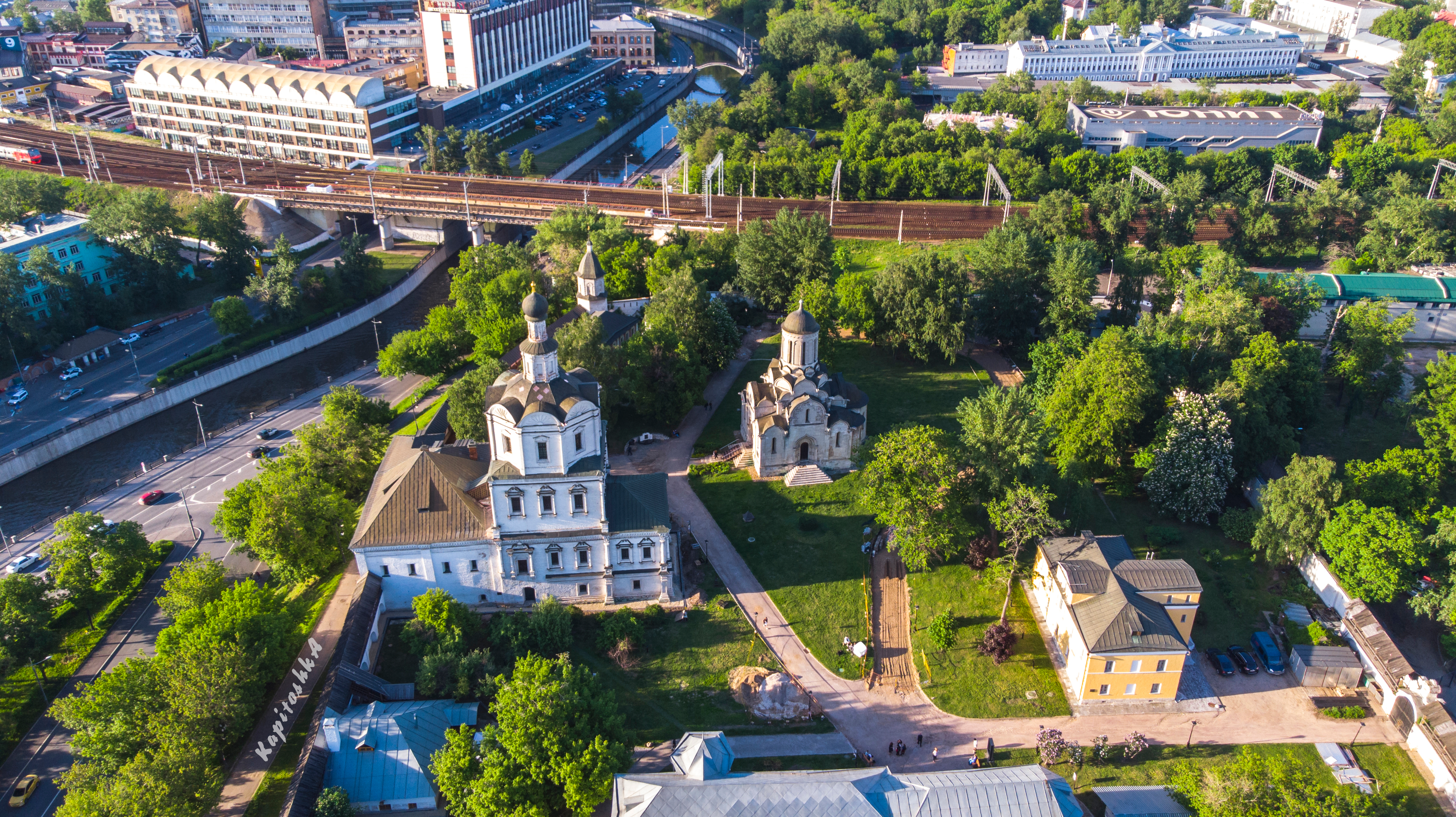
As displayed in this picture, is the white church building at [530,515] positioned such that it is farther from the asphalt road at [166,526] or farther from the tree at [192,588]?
the asphalt road at [166,526]

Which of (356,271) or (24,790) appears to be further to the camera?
(356,271)

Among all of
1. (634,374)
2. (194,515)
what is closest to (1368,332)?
(634,374)

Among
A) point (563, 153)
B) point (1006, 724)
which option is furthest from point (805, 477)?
point (563, 153)

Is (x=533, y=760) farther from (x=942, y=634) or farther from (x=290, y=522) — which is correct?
(x=942, y=634)

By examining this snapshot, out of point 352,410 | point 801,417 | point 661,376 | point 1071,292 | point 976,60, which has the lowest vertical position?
point 352,410

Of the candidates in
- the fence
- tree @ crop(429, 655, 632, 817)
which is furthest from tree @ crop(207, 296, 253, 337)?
tree @ crop(429, 655, 632, 817)

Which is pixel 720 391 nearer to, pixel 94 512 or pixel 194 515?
pixel 194 515
